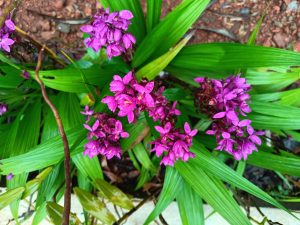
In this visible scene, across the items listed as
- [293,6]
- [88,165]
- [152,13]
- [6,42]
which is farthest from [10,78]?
[293,6]

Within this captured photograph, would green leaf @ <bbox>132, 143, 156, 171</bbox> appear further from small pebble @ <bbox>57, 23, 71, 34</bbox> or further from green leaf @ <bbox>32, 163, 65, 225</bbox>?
small pebble @ <bbox>57, 23, 71, 34</bbox>

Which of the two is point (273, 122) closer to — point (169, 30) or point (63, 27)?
point (169, 30)

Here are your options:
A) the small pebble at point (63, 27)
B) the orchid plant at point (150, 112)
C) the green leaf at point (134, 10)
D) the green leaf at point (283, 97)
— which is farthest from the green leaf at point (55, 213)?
the small pebble at point (63, 27)

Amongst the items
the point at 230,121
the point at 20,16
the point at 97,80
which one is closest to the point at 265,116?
the point at 230,121

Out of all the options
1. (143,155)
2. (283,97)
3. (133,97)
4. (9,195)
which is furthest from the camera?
(143,155)

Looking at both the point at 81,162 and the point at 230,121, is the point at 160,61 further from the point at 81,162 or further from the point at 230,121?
the point at 81,162

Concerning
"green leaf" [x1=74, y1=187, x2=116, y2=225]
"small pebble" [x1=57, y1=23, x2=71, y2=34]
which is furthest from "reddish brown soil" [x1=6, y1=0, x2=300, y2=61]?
"green leaf" [x1=74, y1=187, x2=116, y2=225]
